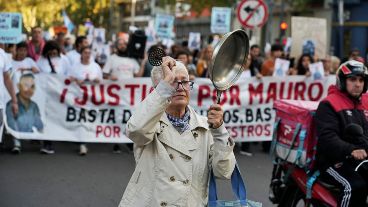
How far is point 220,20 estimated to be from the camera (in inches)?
816

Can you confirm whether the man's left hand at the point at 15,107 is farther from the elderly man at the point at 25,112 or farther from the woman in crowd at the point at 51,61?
the woman in crowd at the point at 51,61

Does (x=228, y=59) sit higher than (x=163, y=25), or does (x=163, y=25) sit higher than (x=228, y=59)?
(x=163, y=25)

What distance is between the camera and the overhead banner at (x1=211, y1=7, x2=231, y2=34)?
814 inches

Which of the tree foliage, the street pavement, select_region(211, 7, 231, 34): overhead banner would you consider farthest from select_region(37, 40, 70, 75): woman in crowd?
the tree foliage

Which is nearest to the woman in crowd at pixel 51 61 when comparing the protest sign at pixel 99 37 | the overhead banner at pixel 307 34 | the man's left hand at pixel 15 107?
the man's left hand at pixel 15 107

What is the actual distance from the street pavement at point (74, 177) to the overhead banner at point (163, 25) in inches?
304

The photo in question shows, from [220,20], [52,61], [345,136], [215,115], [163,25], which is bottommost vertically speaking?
[345,136]

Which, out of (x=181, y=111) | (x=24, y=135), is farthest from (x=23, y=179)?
(x=181, y=111)

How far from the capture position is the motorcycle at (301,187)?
5977 millimetres

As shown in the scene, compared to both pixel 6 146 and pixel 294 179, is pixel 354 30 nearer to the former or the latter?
pixel 6 146

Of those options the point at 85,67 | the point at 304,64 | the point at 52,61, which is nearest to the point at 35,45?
the point at 52,61

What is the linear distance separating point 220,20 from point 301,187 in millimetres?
14478

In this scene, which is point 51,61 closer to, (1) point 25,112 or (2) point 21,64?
(2) point 21,64

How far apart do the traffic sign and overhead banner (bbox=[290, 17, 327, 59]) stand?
0.88 m
